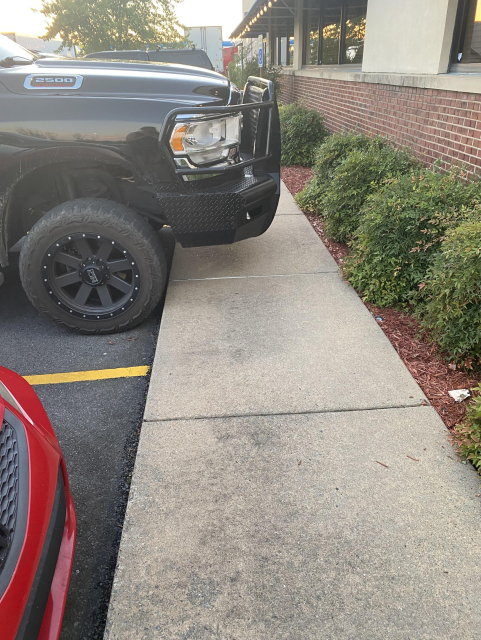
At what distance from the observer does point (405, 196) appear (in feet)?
14.0

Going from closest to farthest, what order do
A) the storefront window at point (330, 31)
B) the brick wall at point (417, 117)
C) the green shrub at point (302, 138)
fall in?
the brick wall at point (417, 117), the green shrub at point (302, 138), the storefront window at point (330, 31)

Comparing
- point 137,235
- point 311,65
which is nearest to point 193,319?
point 137,235

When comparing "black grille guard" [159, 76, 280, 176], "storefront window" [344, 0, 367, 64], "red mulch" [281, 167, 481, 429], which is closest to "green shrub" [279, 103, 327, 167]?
"storefront window" [344, 0, 367, 64]

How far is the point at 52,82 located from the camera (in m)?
3.56

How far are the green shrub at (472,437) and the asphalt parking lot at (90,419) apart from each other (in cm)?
166

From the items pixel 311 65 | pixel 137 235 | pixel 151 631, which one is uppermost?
pixel 311 65

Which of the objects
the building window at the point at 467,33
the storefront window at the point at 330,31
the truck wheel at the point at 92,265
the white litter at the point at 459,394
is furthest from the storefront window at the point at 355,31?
the white litter at the point at 459,394

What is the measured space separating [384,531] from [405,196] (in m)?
2.92

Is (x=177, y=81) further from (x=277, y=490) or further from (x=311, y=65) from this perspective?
(x=311, y=65)

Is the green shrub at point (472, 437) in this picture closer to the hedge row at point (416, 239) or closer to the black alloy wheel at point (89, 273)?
the hedge row at point (416, 239)

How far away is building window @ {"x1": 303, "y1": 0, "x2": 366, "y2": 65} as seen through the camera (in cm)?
946

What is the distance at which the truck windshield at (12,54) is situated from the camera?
156 inches

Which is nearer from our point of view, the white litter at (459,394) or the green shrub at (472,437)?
the green shrub at (472,437)

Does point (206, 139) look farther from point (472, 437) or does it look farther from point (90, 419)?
point (472, 437)
